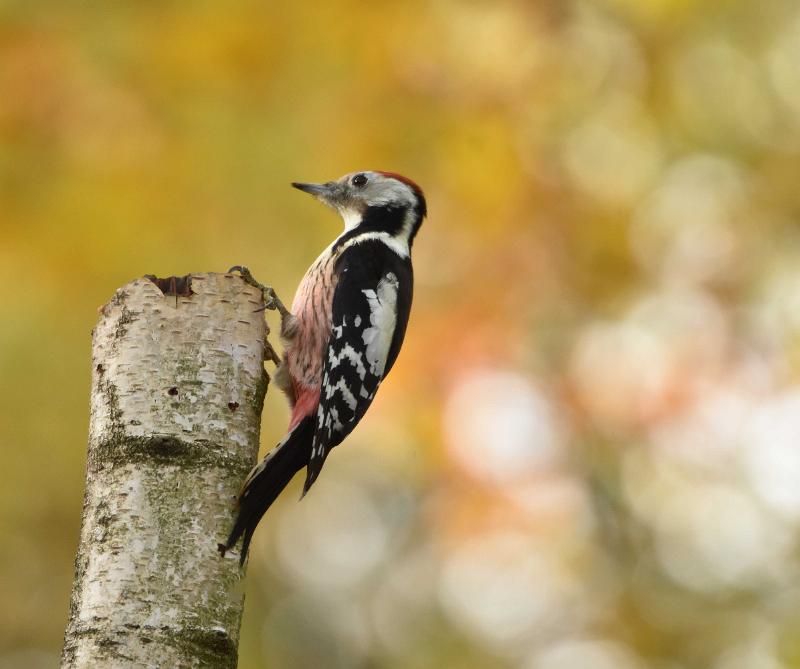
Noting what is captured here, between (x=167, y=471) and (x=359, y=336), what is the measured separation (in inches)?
62.2

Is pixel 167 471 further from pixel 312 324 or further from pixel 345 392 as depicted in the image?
pixel 312 324

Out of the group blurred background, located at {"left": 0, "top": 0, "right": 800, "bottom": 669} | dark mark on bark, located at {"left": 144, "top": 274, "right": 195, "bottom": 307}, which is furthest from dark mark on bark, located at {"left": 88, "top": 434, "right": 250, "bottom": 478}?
blurred background, located at {"left": 0, "top": 0, "right": 800, "bottom": 669}

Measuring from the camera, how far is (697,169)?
7.39m

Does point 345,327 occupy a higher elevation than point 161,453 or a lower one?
higher

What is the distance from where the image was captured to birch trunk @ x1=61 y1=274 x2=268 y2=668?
2.36 meters

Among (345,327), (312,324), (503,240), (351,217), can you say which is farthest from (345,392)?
(503,240)

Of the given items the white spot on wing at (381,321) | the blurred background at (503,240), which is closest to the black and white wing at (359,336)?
the white spot on wing at (381,321)

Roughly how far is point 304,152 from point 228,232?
653 mm

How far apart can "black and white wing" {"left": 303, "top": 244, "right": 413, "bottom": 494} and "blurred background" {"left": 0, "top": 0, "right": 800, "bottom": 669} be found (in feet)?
6.40

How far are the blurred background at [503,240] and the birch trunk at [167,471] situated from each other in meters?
3.32

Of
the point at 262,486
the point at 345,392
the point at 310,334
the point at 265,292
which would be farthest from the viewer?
the point at 310,334

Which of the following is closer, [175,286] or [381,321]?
[175,286]

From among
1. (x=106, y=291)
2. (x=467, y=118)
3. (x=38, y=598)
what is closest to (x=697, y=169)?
(x=467, y=118)

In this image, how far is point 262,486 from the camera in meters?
2.68
